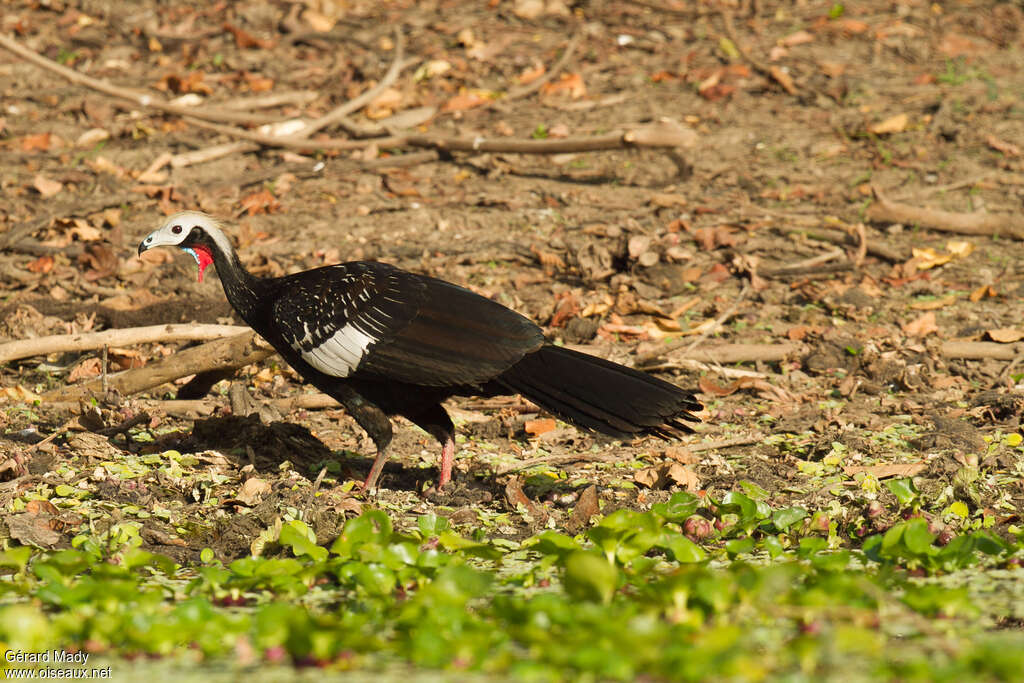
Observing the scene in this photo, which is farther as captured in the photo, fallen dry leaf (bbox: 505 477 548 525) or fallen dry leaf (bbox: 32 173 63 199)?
fallen dry leaf (bbox: 32 173 63 199)

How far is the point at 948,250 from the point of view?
814cm

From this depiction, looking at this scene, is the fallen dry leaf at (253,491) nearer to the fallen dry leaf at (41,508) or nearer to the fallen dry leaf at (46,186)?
the fallen dry leaf at (41,508)

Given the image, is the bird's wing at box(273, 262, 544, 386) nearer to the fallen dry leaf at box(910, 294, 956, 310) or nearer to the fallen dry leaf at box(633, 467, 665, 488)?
the fallen dry leaf at box(633, 467, 665, 488)

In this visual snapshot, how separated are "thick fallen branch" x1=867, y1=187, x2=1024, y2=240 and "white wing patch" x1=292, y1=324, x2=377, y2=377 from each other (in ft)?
15.7

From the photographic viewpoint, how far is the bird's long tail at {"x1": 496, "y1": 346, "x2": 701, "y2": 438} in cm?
493

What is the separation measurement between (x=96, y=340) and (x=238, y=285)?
117 centimetres

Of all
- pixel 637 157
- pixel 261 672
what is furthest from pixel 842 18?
pixel 261 672

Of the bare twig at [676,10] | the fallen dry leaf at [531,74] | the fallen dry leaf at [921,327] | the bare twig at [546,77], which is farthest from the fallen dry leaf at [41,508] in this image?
the bare twig at [676,10]

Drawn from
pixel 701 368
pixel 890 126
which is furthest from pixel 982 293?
pixel 890 126

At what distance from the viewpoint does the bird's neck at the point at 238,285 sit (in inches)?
218

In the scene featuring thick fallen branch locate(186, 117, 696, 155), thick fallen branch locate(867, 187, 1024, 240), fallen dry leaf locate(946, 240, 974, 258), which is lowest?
fallen dry leaf locate(946, 240, 974, 258)

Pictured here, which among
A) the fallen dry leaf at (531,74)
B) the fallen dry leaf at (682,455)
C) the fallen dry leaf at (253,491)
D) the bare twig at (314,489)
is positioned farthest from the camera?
the fallen dry leaf at (531,74)

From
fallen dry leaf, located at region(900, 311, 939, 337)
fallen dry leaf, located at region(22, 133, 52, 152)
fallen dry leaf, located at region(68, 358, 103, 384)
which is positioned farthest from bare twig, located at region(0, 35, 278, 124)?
fallen dry leaf, located at region(900, 311, 939, 337)

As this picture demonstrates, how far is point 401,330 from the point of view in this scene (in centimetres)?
518
